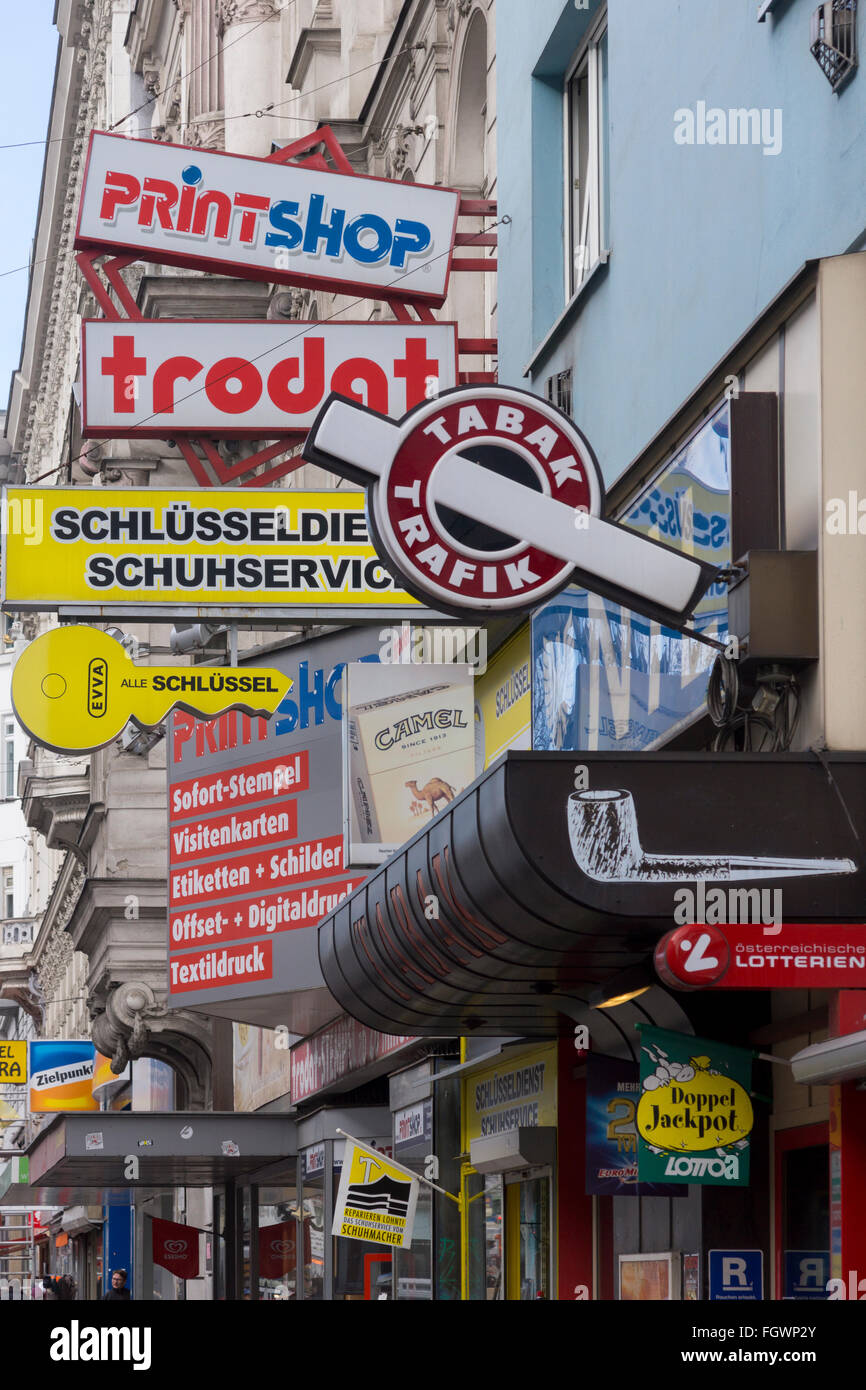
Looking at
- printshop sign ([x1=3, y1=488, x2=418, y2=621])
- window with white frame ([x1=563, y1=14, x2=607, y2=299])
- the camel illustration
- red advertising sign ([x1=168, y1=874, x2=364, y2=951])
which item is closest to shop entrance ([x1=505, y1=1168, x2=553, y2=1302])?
the camel illustration

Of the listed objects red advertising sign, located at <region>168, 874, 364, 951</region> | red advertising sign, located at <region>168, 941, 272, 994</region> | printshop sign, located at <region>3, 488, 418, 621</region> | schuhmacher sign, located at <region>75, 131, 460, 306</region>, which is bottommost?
red advertising sign, located at <region>168, 941, 272, 994</region>

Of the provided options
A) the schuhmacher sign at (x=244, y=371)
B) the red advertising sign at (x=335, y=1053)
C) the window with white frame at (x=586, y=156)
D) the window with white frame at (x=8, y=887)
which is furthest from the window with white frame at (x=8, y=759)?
the window with white frame at (x=586, y=156)

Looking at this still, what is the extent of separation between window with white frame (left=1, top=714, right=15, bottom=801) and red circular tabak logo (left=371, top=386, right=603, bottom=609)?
7338 centimetres

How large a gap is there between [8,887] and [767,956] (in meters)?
77.9

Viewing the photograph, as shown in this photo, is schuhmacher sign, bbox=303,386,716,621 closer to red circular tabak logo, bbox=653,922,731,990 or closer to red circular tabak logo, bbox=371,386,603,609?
red circular tabak logo, bbox=371,386,603,609

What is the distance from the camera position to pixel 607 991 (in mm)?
9367

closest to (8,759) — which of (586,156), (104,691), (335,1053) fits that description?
(335,1053)

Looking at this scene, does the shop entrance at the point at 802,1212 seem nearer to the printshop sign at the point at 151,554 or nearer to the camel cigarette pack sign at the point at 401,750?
the printshop sign at the point at 151,554

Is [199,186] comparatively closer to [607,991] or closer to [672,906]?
[607,991]

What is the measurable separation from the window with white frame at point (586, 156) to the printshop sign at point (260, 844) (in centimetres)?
512

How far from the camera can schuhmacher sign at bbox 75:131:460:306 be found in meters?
14.5

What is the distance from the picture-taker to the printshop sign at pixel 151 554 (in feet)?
40.7

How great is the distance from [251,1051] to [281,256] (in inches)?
569
